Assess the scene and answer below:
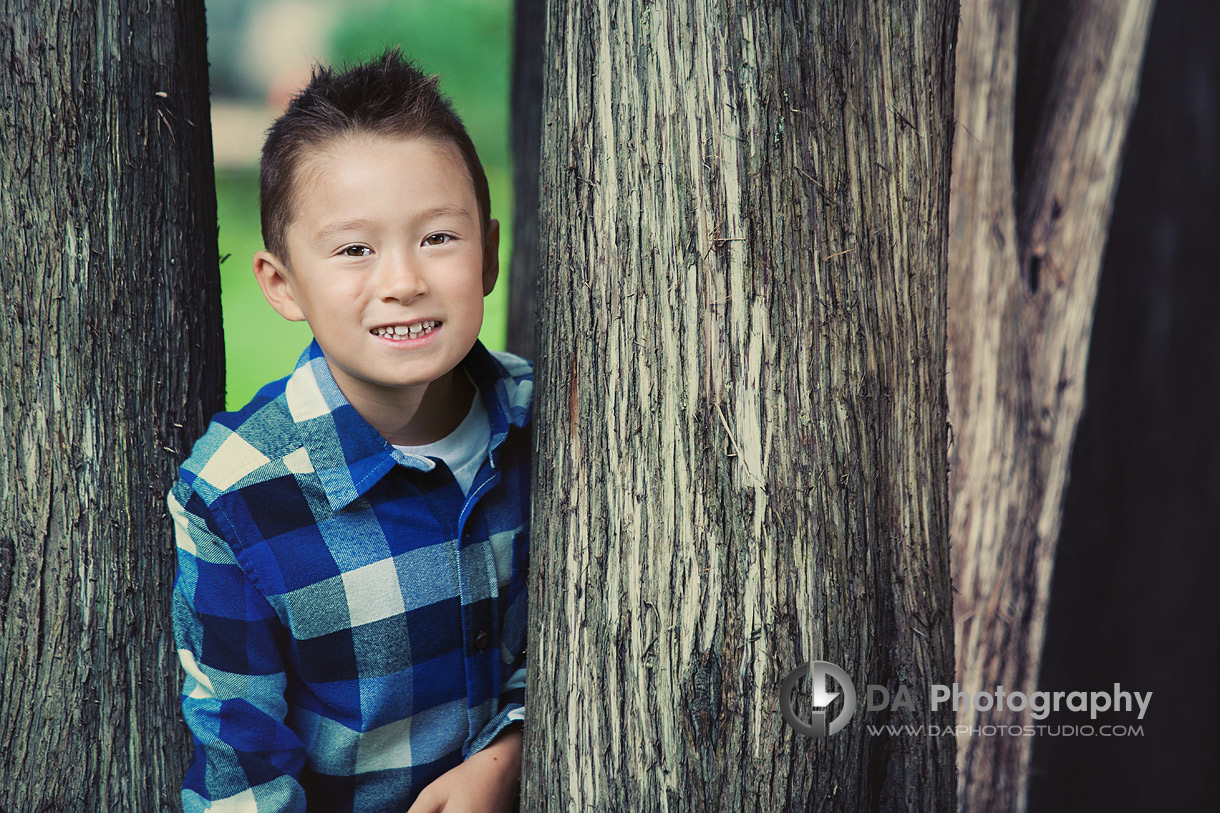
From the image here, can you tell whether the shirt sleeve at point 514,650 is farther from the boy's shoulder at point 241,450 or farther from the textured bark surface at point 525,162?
the textured bark surface at point 525,162

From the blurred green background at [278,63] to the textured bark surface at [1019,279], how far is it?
7.62 ft

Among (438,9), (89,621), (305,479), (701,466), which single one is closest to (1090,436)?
(701,466)

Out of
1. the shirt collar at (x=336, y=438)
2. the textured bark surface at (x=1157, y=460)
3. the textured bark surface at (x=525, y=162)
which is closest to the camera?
the shirt collar at (x=336, y=438)

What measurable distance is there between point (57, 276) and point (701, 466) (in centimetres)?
123

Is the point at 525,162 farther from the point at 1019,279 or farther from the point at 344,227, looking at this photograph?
A: the point at 344,227

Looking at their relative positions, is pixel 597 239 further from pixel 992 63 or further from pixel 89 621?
pixel 992 63

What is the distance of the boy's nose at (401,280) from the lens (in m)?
1.38

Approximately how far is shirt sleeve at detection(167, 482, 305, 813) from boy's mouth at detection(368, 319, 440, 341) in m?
0.39

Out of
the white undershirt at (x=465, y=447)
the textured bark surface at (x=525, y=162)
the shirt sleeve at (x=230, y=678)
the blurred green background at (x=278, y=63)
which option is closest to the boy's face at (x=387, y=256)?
the white undershirt at (x=465, y=447)

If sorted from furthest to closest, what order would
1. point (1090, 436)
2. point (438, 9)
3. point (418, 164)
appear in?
point (438, 9), point (1090, 436), point (418, 164)

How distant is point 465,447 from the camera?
1.67 metres

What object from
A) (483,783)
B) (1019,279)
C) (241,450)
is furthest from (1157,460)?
(241,450)

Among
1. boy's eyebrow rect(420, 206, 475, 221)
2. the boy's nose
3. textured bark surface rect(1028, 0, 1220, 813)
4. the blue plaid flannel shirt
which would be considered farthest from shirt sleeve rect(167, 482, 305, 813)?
textured bark surface rect(1028, 0, 1220, 813)

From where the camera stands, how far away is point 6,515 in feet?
5.48
